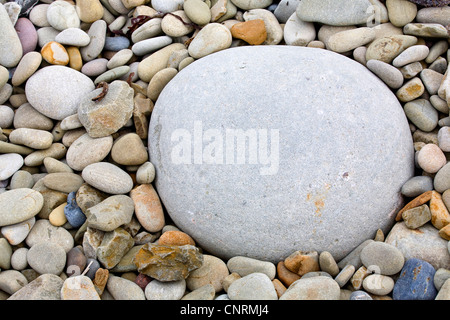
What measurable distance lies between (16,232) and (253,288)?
131 centimetres

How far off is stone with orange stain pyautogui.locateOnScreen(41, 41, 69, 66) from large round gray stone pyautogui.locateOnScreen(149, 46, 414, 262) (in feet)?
3.24

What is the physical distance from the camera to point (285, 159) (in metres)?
2.26

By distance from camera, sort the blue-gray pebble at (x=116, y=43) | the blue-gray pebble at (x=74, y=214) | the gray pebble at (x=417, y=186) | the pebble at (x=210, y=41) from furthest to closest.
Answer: the blue-gray pebble at (x=116, y=43), the pebble at (x=210, y=41), the blue-gray pebble at (x=74, y=214), the gray pebble at (x=417, y=186)

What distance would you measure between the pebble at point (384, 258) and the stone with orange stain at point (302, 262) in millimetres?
243

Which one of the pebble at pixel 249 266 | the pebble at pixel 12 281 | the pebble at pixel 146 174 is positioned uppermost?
the pebble at pixel 146 174

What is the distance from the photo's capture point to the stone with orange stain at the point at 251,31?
2.96 meters

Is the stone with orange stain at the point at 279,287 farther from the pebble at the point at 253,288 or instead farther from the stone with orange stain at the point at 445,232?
the stone with orange stain at the point at 445,232

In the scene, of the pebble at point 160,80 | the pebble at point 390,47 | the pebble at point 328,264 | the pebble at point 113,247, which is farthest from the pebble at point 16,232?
the pebble at point 390,47

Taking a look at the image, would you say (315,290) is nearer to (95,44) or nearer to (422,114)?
(422,114)

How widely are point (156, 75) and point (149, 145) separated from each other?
508mm

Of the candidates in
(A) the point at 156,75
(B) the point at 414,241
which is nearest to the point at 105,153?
(A) the point at 156,75

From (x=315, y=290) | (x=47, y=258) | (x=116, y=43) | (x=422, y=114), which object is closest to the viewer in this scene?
(x=315, y=290)

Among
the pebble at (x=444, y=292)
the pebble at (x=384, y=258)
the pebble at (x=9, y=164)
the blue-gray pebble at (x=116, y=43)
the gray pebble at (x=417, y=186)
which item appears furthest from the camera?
the blue-gray pebble at (x=116, y=43)

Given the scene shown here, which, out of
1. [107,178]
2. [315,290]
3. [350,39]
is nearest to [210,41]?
[350,39]
